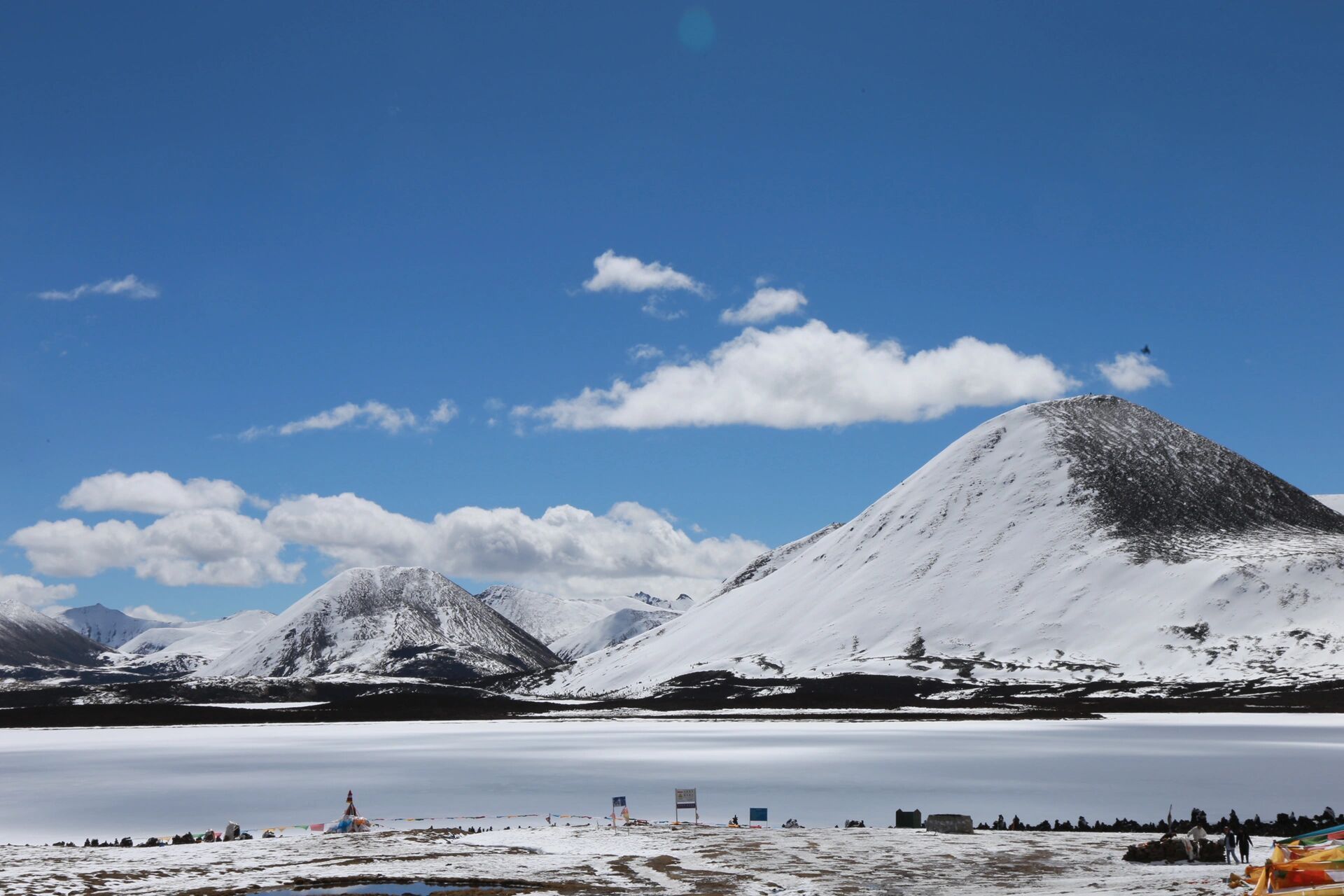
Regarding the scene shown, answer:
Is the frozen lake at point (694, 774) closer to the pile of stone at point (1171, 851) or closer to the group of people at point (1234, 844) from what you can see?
the group of people at point (1234, 844)

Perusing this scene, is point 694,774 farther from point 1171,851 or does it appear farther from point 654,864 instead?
point 1171,851

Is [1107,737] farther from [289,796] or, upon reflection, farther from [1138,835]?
[289,796]

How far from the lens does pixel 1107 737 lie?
384 ft

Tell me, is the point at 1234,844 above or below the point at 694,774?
above

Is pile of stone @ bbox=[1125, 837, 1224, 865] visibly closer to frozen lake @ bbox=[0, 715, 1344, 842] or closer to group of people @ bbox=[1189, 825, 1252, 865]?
group of people @ bbox=[1189, 825, 1252, 865]

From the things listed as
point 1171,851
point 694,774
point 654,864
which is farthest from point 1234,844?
point 694,774

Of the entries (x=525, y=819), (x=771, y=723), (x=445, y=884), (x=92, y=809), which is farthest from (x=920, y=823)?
(x=771, y=723)

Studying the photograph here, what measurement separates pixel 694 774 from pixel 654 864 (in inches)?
1629

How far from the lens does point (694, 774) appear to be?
82.8m

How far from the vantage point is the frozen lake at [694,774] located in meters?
61.2

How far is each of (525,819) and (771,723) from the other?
367 feet

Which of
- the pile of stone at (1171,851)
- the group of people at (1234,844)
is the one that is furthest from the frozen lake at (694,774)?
the pile of stone at (1171,851)

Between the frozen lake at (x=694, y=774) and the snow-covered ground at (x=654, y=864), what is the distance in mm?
8352

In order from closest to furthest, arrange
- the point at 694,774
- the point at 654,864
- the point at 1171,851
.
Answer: the point at 1171,851 < the point at 654,864 < the point at 694,774
